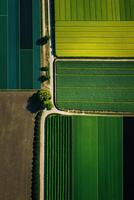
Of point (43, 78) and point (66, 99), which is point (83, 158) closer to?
point (66, 99)

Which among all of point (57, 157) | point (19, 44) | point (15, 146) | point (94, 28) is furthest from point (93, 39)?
point (15, 146)

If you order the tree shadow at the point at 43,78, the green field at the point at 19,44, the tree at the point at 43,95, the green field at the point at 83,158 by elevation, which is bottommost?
A: the green field at the point at 83,158

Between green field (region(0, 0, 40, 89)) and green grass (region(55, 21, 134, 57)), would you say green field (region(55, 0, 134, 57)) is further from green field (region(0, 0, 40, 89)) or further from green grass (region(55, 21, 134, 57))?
green field (region(0, 0, 40, 89))

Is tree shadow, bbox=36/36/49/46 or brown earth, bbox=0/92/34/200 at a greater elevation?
tree shadow, bbox=36/36/49/46

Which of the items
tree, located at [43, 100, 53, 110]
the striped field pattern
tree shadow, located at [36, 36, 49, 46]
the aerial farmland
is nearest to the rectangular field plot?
the aerial farmland

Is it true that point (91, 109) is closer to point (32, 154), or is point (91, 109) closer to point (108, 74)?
point (108, 74)

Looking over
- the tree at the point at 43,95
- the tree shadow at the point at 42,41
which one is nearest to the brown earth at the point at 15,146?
the tree at the point at 43,95

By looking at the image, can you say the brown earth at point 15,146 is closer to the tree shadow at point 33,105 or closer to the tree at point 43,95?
the tree shadow at point 33,105
